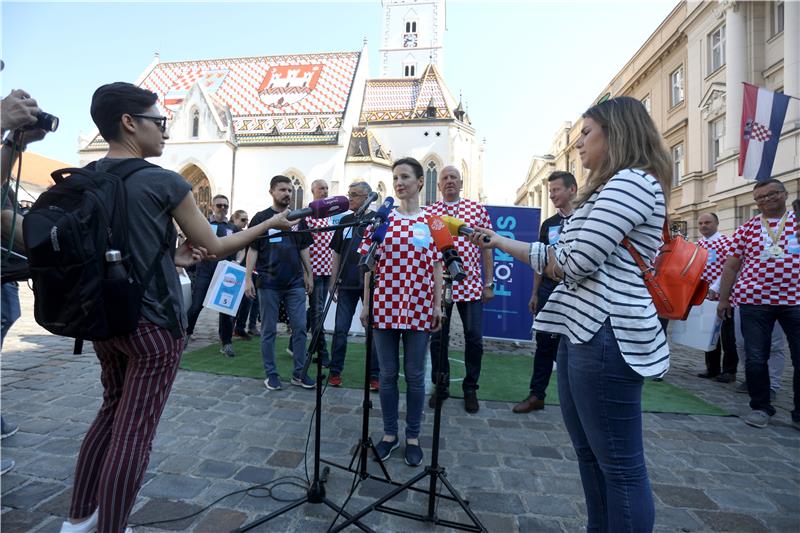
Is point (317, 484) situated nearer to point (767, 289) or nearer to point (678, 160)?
point (767, 289)

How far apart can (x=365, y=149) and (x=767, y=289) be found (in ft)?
86.2

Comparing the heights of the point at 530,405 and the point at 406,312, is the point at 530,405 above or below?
below

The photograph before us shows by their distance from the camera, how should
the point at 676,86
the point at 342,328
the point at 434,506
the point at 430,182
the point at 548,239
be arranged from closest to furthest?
1. the point at 434,506
2. the point at 548,239
3. the point at 342,328
4. the point at 676,86
5. the point at 430,182

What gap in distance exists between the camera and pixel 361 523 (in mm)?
2068

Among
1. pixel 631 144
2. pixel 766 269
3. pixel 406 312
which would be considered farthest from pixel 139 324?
pixel 766 269

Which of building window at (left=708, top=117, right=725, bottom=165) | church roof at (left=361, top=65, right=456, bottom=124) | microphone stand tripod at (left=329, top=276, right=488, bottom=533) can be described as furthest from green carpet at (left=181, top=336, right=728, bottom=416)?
church roof at (left=361, top=65, right=456, bottom=124)

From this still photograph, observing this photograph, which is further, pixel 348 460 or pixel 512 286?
pixel 512 286

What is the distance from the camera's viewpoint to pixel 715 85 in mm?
16922

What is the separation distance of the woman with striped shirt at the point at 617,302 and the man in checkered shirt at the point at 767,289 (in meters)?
3.35

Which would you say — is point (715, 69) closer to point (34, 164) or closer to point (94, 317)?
point (94, 317)

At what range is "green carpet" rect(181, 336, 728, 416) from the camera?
448 centimetres

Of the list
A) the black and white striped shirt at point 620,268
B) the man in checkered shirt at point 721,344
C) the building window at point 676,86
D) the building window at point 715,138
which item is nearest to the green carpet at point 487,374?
the man in checkered shirt at point 721,344

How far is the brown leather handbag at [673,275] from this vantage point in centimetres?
152

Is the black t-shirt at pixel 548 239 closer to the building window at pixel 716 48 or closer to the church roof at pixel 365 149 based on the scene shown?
the building window at pixel 716 48
